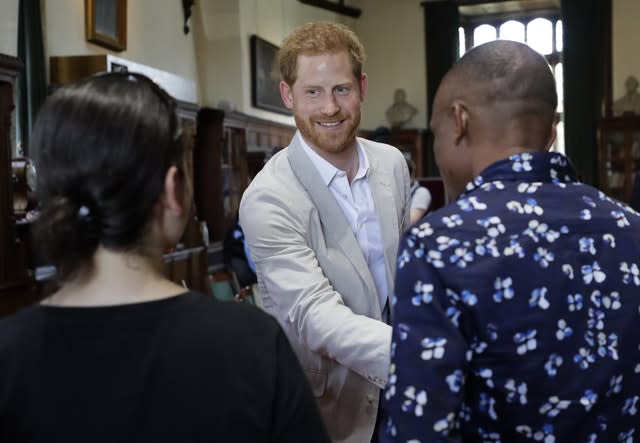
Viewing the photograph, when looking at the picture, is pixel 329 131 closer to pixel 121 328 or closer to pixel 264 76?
pixel 121 328

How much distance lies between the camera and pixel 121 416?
115cm

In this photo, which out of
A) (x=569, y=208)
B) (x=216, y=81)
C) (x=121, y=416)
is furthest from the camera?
(x=216, y=81)

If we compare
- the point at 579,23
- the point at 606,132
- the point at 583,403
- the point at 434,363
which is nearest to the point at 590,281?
the point at 583,403

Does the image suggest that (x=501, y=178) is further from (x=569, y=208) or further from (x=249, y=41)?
(x=249, y=41)

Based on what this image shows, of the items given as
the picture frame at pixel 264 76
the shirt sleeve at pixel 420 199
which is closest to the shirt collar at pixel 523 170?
the shirt sleeve at pixel 420 199

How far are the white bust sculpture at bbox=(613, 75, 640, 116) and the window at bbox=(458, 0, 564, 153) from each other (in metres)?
2.81

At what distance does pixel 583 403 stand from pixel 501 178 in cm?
43

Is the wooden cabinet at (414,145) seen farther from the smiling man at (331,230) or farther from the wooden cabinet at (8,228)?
the smiling man at (331,230)

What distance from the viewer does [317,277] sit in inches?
83.6

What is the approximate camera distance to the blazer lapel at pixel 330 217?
221 cm

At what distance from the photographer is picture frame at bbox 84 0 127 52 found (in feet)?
27.6

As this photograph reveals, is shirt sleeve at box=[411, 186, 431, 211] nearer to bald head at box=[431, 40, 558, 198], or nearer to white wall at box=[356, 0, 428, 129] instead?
bald head at box=[431, 40, 558, 198]

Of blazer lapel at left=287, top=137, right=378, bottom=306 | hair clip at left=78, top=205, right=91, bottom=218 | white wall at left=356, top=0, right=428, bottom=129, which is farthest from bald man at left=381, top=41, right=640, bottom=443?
white wall at left=356, top=0, right=428, bottom=129

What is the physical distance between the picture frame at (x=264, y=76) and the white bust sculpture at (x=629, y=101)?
6047 mm
